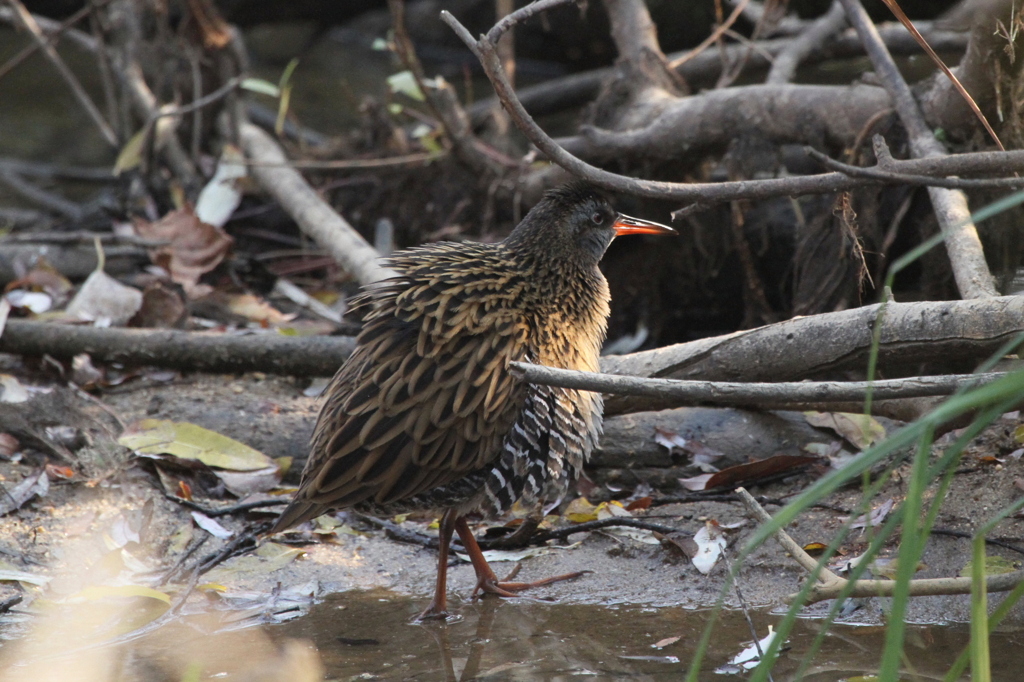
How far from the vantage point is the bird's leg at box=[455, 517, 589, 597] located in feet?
12.1

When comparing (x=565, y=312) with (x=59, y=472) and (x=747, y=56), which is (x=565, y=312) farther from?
(x=747, y=56)

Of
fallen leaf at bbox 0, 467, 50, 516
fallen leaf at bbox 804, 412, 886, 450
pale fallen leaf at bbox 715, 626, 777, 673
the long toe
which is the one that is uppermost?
fallen leaf at bbox 804, 412, 886, 450

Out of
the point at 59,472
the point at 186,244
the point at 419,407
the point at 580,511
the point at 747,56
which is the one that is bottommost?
the point at 580,511

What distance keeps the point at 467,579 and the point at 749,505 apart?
187 centimetres

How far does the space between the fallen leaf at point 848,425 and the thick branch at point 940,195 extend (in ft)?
2.13

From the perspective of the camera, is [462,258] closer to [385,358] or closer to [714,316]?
[385,358]

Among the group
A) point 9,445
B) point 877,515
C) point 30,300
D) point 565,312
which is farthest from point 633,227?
point 30,300

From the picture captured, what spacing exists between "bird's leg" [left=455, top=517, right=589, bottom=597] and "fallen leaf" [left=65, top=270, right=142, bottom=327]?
2507mm

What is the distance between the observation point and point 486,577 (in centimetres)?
371

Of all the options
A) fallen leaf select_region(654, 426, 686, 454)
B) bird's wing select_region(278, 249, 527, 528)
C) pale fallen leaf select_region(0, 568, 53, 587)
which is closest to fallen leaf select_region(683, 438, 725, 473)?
fallen leaf select_region(654, 426, 686, 454)

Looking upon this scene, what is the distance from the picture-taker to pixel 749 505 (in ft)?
7.28

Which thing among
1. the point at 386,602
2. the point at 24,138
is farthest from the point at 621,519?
the point at 24,138

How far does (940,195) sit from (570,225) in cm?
141

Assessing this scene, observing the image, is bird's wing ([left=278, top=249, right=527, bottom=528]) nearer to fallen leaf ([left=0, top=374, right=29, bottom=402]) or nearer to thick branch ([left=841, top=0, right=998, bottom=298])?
thick branch ([left=841, top=0, right=998, bottom=298])
